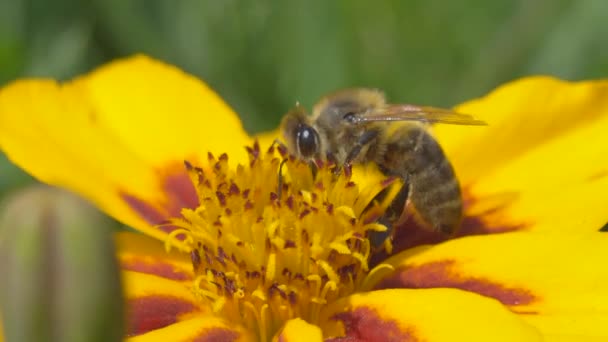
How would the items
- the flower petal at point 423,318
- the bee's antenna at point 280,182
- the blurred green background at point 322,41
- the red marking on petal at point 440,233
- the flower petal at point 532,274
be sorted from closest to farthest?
1. the flower petal at point 423,318
2. the flower petal at point 532,274
3. the bee's antenna at point 280,182
4. the red marking on petal at point 440,233
5. the blurred green background at point 322,41

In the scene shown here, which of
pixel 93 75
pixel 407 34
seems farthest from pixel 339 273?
pixel 407 34

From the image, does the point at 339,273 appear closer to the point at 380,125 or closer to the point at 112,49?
the point at 380,125

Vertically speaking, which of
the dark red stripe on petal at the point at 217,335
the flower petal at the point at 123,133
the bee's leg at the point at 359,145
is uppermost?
the flower petal at the point at 123,133

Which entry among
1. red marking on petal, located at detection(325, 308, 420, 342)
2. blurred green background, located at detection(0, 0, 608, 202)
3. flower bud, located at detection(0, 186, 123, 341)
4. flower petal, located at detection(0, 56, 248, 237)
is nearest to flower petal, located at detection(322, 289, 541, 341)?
red marking on petal, located at detection(325, 308, 420, 342)

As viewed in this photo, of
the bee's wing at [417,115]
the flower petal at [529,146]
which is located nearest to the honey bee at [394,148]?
the bee's wing at [417,115]

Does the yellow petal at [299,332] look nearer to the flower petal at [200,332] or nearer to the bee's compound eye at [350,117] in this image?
the flower petal at [200,332]

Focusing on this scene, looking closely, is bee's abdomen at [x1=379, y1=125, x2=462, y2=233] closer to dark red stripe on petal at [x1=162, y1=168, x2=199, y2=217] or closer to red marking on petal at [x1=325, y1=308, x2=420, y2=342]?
red marking on petal at [x1=325, y1=308, x2=420, y2=342]
